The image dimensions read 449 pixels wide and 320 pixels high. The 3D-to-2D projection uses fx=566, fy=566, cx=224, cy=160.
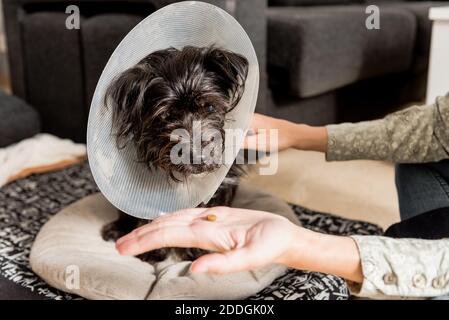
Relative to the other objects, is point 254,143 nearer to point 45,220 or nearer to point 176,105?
point 176,105

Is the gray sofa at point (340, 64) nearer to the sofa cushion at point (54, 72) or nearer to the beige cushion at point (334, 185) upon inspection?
the beige cushion at point (334, 185)

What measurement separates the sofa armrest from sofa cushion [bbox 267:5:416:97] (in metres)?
1.21

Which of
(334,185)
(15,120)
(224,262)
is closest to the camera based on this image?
(224,262)

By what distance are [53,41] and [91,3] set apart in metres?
0.26

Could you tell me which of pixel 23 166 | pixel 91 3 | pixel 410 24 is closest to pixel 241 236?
pixel 23 166

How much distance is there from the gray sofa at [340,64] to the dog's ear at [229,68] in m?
1.09

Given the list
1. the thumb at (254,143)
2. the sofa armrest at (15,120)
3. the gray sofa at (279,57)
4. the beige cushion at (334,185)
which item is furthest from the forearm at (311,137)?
the sofa armrest at (15,120)

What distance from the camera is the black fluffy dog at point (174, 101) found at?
1.31 metres

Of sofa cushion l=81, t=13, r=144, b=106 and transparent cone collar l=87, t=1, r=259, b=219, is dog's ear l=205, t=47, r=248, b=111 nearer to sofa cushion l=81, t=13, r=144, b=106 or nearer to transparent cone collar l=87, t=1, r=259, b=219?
transparent cone collar l=87, t=1, r=259, b=219

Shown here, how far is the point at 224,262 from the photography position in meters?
0.83

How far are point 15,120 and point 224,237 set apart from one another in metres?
2.08

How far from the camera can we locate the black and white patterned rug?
4.78ft

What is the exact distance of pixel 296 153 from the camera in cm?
250

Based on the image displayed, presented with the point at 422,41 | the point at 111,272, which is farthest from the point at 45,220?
the point at 422,41
